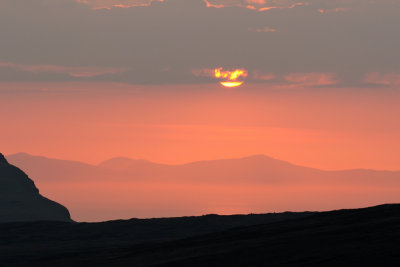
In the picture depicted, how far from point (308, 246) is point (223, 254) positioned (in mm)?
9327

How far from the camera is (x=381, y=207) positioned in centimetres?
11050

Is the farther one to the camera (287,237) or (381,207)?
(381,207)

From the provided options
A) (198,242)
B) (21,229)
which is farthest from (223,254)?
(21,229)

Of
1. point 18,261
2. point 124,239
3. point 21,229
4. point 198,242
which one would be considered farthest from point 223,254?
point 21,229

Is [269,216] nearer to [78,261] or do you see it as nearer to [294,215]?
[294,215]

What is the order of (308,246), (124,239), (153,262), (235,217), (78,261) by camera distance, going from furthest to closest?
(235,217), (124,239), (78,261), (153,262), (308,246)

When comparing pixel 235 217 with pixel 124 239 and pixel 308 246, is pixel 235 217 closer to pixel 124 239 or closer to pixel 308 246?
pixel 124 239

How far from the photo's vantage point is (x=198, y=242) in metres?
106

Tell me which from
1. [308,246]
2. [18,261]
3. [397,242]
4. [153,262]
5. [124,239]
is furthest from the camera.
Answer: [124,239]

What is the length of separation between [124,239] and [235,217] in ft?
78.2

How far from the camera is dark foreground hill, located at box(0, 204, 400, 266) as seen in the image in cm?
7775

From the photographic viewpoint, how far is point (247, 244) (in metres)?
93.6

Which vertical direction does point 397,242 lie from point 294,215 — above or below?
below

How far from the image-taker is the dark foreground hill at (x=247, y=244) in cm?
7775
